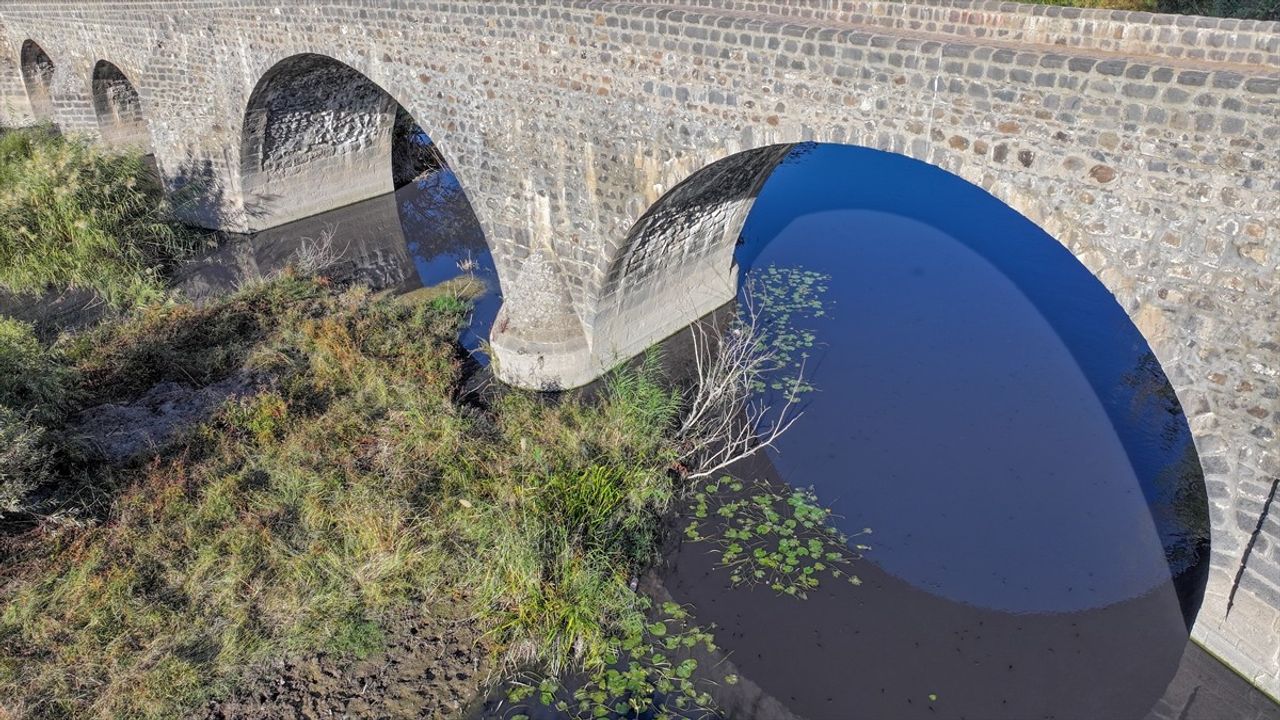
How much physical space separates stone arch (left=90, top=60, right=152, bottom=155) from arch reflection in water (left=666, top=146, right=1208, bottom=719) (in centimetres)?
1683

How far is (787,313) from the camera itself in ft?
43.8

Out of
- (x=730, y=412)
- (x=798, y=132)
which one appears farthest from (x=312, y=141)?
(x=798, y=132)

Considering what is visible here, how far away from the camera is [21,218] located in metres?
13.8

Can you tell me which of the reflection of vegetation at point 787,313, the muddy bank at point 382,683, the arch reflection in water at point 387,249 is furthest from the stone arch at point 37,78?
the muddy bank at point 382,683

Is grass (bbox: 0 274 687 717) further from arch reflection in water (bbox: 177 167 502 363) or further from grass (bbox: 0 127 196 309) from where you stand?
grass (bbox: 0 127 196 309)

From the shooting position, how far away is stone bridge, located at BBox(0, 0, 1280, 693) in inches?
228

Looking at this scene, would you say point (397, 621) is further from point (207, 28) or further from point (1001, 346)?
point (207, 28)

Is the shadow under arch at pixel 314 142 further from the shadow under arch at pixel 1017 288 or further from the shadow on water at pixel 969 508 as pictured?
the shadow on water at pixel 969 508

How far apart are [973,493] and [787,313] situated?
4793 millimetres

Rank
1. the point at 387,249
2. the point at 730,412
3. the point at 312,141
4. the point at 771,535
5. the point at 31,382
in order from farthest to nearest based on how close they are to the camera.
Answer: the point at 312,141, the point at 387,249, the point at 730,412, the point at 31,382, the point at 771,535

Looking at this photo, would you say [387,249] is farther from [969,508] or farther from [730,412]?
[969,508]

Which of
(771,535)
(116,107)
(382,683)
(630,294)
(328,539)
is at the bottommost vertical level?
(382,683)

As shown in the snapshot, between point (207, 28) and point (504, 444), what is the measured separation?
11.1 meters

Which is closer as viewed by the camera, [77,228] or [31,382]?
[31,382]
